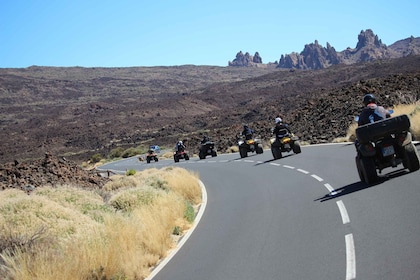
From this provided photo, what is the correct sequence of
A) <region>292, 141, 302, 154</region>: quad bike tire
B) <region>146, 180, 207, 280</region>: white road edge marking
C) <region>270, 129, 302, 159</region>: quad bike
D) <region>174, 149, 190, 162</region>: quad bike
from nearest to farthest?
1. <region>146, 180, 207, 280</region>: white road edge marking
2. <region>270, 129, 302, 159</region>: quad bike
3. <region>292, 141, 302, 154</region>: quad bike tire
4. <region>174, 149, 190, 162</region>: quad bike

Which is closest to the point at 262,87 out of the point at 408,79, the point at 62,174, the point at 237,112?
the point at 237,112

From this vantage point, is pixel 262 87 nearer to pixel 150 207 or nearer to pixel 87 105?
pixel 87 105

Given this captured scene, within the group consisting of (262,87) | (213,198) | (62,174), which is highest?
(262,87)

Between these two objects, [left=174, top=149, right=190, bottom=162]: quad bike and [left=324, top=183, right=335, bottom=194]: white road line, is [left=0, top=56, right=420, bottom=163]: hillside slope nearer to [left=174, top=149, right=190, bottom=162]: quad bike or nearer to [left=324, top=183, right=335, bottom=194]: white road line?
[left=174, top=149, right=190, bottom=162]: quad bike

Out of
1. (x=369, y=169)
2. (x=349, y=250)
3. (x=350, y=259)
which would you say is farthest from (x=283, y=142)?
(x=350, y=259)

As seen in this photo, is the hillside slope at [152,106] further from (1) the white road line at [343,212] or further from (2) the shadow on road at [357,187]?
(1) the white road line at [343,212]

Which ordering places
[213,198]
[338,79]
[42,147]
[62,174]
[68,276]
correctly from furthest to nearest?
[338,79], [42,147], [62,174], [213,198], [68,276]

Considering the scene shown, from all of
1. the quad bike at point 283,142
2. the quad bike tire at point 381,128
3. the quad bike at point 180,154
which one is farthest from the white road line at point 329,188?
the quad bike at point 180,154

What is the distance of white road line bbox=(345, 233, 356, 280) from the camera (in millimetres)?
6402

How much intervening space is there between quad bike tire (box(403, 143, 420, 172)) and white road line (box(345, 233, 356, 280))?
13.0 ft

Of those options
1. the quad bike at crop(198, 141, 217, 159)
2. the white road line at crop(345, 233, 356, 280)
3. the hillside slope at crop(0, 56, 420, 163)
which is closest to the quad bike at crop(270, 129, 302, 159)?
the quad bike at crop(198, 141, 217, 159)

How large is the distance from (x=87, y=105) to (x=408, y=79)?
369 feet

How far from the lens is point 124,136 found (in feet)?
367

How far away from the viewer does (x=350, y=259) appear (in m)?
7.01
